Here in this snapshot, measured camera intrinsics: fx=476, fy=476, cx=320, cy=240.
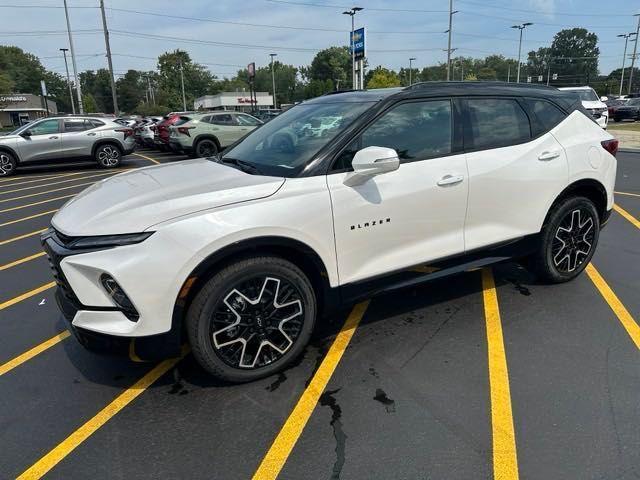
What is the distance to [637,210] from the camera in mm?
7227

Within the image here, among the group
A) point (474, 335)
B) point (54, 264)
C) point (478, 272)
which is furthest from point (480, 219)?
point (54, 264)

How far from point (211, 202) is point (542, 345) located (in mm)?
2437

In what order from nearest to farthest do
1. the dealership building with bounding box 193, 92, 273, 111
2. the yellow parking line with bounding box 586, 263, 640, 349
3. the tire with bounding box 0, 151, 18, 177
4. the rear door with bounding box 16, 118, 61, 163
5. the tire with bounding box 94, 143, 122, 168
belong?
the yellow parking line with bounding box 586, 263, 640, 349 < the tire with bounding box 0, 151, 18, 177 < the rear door with bounding box 16, 118, 61, 163 < the tire with bounding box 94, 143, 122, 168 < the dealership building with bounding box 193, 92, 273, 111

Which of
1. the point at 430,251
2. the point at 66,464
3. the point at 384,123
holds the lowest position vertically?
the point at 66,464

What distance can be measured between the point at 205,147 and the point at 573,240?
13.2 meters

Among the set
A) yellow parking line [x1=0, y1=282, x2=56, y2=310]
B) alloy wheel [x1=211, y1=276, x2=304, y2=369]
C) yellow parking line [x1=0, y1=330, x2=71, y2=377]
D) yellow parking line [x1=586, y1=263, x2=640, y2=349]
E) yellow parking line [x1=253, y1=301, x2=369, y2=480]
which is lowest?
yellow parking line [x1=253, y1=301, x2=369, y2=480]

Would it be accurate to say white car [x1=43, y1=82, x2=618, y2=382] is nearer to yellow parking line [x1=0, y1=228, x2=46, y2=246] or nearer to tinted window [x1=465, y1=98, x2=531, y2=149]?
tinted window [x1=465, y1=98, x2=531, y2=149]

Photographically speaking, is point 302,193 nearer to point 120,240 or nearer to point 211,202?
point 211,202

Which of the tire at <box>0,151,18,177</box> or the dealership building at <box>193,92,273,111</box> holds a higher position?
the dealership building at <box>193,92,273,111</box>

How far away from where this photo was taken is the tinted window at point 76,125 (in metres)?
14.1

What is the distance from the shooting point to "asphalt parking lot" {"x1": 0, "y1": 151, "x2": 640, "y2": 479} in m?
2.29

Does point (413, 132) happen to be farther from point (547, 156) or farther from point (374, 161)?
point (547, 156)

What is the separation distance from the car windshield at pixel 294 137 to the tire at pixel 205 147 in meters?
11.9

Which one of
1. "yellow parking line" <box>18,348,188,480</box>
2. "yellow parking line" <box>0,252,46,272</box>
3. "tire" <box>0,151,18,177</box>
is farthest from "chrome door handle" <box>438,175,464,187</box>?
"tire" <box>0,151,18,177</box>
